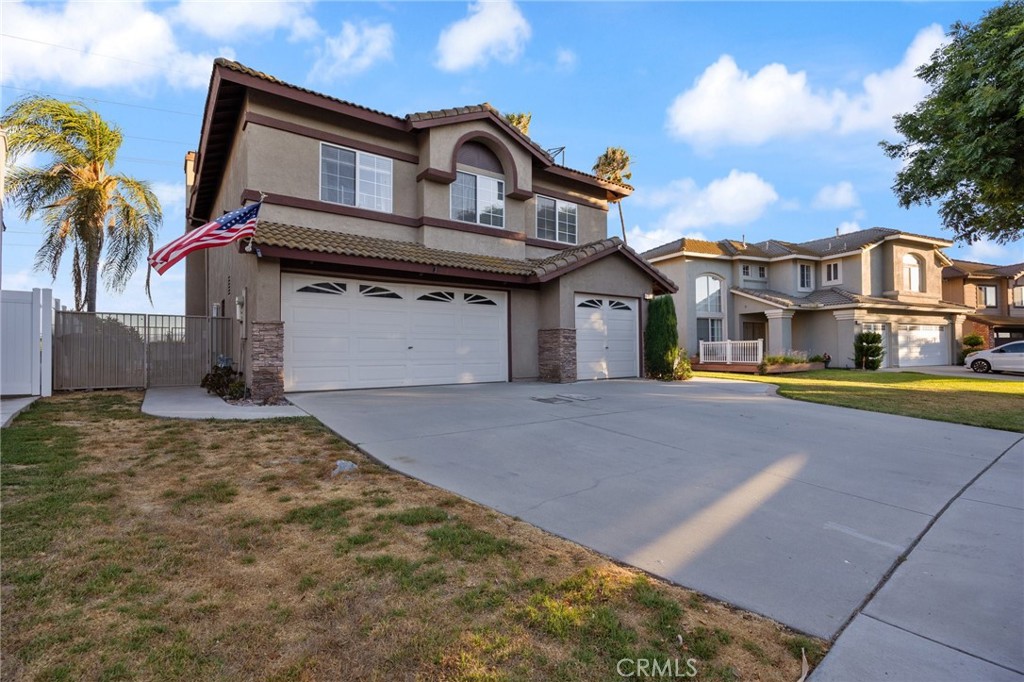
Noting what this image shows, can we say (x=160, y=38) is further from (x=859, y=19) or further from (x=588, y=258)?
(x=859, y=19)

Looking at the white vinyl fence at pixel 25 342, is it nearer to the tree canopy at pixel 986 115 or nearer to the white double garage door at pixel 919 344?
the tree canopy at pixel 986 115

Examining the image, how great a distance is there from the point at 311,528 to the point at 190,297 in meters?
20.6

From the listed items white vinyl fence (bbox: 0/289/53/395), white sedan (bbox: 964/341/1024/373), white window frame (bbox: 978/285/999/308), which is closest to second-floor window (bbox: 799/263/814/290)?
white sedan (bbox: 964/341/1024/373)

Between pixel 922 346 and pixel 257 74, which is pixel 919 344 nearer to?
pixel 922 346

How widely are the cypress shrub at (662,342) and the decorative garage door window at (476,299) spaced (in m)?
5.65

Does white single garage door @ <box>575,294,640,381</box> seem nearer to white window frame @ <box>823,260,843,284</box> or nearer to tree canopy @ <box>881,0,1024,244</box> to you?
tree canopy @ <box>881,0,1024,244</box>

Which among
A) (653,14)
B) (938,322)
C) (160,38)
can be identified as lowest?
(938,322)

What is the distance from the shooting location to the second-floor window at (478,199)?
14.3 m

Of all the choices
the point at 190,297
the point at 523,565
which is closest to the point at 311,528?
the point at 523,565

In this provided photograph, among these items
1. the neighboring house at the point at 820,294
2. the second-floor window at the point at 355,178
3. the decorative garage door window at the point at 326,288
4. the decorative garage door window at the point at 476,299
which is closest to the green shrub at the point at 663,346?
the decorative garage door window at the point at 476,299

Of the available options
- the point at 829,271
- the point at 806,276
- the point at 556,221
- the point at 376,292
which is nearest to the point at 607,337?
the point at 556,221

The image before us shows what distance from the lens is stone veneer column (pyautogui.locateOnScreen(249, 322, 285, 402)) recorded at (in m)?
10.2

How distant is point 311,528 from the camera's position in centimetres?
404

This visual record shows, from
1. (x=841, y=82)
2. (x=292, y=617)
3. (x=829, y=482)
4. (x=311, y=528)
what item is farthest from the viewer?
(x=841, y=82)
